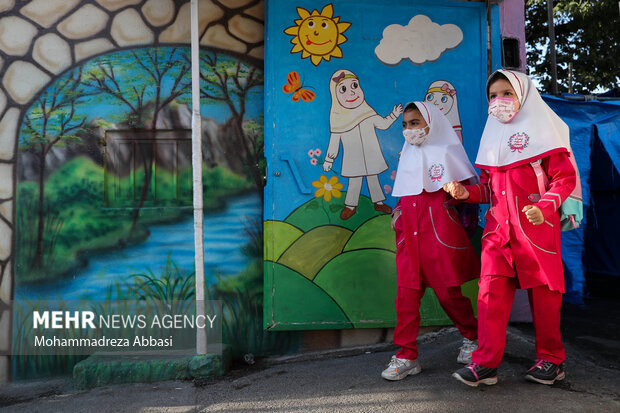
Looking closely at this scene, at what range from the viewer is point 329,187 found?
3.61 m

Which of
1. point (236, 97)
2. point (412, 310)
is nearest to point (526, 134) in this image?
point (412, 310)

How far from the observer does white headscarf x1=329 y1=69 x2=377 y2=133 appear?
3.62 m

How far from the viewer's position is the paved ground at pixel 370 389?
7.79ft

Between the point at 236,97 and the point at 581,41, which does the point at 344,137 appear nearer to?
the point at 236,97

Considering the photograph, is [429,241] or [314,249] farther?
[314,249]

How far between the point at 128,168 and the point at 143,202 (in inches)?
12.0

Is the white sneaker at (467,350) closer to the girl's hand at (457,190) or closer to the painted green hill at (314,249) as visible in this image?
the girl's hand at (457,190)

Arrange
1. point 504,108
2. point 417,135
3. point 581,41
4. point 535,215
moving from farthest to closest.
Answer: point 581,41
point 417,135
point 504,108
point 535,215

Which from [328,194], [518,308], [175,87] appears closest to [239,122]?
[175,87]

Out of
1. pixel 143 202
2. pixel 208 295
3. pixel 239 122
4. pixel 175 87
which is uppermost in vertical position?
pixel 175 87

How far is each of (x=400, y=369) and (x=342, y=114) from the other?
193 cm

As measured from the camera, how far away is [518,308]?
12.2ft

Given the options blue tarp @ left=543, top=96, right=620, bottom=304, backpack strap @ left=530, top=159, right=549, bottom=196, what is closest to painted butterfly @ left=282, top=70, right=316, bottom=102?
backpack strap @ left=530, top=159, right=549, bottom=196

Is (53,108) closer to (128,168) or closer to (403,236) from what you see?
(128,168)
